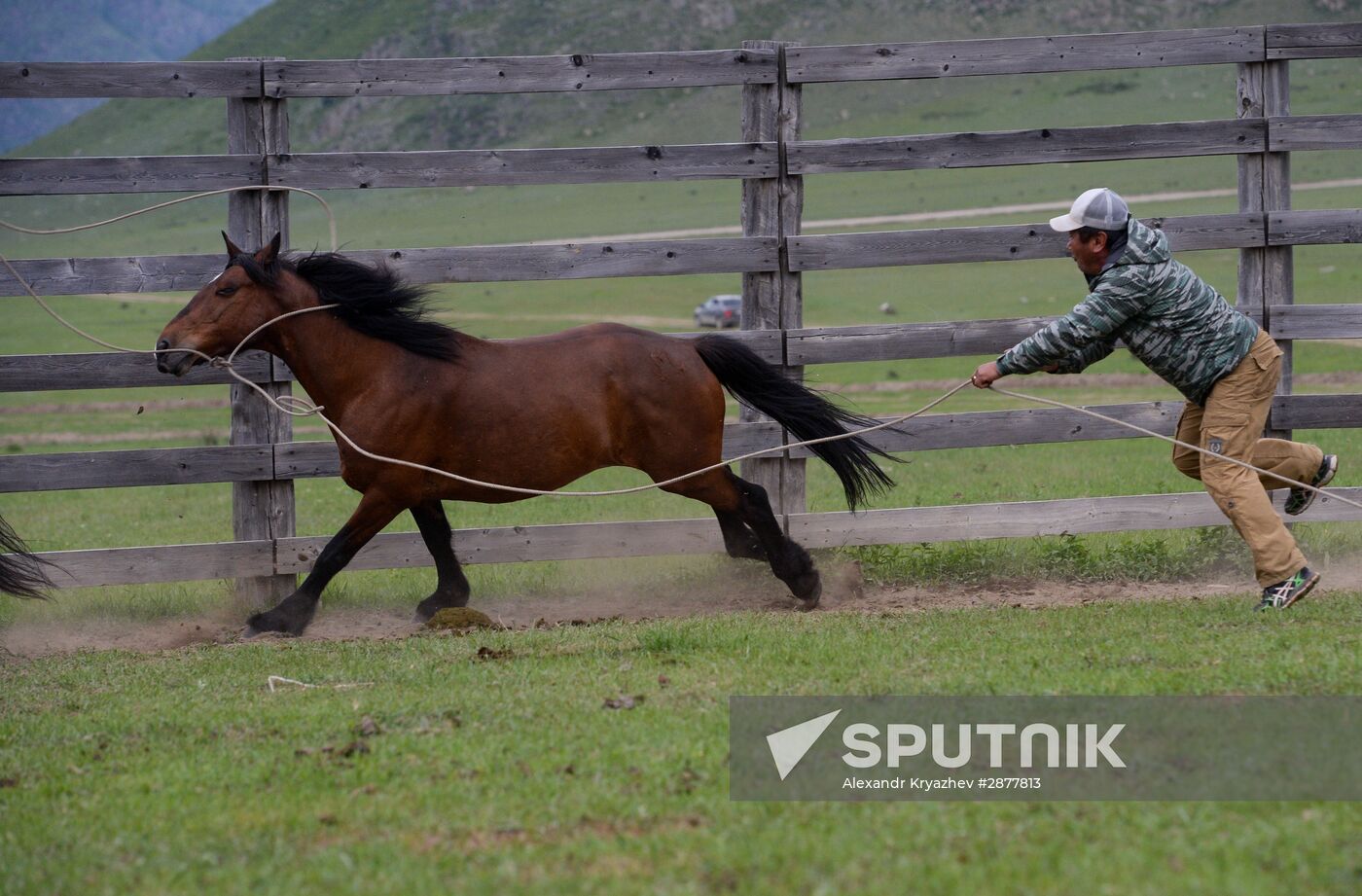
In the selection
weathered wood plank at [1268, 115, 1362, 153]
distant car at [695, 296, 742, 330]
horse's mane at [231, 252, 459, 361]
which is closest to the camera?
horse's mane at [231, 252, 459, 361]

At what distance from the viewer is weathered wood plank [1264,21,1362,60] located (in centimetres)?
845

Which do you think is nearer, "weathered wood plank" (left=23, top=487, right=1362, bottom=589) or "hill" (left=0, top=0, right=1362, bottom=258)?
"weathered wood plank" (left=23, top=487, right=1362, bottom=589)

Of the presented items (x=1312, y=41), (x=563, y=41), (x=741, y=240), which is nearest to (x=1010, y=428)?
(x=741, y=240)

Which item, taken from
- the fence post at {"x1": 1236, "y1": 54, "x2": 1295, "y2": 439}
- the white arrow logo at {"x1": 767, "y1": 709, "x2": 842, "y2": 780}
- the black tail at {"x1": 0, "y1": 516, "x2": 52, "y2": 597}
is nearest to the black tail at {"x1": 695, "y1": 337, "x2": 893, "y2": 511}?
the fence post at {"x1": 1236, "y1": 54, "x2": 1295, "y2": 439}

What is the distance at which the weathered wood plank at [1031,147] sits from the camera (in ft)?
27.3

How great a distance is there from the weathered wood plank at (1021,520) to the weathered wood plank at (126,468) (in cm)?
322

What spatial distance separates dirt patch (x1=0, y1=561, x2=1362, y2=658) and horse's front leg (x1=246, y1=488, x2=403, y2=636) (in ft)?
0.59

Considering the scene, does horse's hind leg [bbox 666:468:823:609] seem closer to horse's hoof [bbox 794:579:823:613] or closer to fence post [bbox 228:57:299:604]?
horse's hoof [bbox 794:579:823:613]

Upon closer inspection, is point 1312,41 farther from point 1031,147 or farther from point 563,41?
point 563,41

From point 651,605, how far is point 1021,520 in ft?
7.47

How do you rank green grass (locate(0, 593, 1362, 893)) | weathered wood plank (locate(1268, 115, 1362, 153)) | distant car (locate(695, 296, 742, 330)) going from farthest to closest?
distant car (locate(695, 296, 742, 330)) → weathered wood plank (locate(1268, 115, 1362, 153)) → green grass (locate(0, 593, 1362, 893))

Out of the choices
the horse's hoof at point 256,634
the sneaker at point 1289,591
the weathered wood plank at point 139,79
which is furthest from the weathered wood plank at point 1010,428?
the weathered wood plank at point 139,79

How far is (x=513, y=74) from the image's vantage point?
26.6ft

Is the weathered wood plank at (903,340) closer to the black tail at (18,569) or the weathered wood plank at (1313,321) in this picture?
the weathered wood plank at (1313,321)
